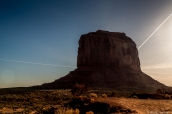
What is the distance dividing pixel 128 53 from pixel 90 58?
2538cm

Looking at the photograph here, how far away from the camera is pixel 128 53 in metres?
109

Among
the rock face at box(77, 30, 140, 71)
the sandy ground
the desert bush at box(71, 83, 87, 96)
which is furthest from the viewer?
the rock face at box(77, 30, 140, 71)

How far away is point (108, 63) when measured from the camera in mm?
96938

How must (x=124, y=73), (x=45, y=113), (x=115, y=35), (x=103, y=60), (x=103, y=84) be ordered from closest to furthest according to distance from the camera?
1. (x=45, y=113)
2. (x=103, y=84)
3. (x=124, y=73)
4. (x=103, y=60)
5. (x=115, y=35)

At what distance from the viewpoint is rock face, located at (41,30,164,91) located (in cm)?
7981

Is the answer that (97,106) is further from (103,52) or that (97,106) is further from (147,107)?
(103,52)

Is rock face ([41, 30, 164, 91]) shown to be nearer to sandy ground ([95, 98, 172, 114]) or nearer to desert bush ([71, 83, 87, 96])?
desert bush ([71, 83, 87, 96])

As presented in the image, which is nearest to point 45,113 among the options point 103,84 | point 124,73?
point 103,84

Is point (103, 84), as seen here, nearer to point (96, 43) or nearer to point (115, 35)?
point (96, 43)

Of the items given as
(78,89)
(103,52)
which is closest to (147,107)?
(78,89)

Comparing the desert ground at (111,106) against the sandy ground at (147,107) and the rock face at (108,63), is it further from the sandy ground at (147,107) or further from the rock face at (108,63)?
the rock face at (108,63)

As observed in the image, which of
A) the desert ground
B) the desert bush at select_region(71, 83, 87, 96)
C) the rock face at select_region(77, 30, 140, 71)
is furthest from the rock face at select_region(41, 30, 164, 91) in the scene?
the desert ground

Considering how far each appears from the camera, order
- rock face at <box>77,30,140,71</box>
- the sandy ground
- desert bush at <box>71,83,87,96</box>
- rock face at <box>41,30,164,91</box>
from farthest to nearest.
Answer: rock face at <box>77,30,140,71</box>
rock face at <box>41,30,164,91</box>
desert bush at <box>71,83,87,96</box>
the sandy ground

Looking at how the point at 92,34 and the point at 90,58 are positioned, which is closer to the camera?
the point at 90,58
